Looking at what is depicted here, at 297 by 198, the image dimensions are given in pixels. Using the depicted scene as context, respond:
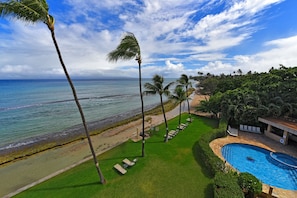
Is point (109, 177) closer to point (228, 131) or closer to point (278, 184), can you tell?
point (278, 184)

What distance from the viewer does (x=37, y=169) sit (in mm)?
12281

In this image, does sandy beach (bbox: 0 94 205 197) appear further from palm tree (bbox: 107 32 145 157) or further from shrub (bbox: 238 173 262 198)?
shrub (bbox: 238 173 262 198)

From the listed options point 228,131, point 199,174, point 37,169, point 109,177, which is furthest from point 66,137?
point 228,131

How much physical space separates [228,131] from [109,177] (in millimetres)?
13057

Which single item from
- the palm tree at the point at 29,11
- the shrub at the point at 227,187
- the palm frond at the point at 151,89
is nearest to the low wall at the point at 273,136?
the shrub at the point at 227,187

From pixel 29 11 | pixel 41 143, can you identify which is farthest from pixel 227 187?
pixel 41 143

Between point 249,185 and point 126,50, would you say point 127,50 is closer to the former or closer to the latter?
point 126,50

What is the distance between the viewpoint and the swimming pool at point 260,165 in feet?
31.8

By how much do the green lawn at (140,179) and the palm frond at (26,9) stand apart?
8307mm

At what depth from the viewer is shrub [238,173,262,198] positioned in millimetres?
7555

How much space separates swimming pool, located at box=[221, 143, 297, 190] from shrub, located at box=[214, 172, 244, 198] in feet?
11.8

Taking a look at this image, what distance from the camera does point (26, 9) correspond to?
5273mm

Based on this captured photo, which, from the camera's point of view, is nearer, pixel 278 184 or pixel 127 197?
pixel 127 197

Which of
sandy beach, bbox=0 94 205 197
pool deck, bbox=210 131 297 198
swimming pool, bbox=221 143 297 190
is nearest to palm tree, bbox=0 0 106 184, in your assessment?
sandy beach, bbox=0 94 205 197
